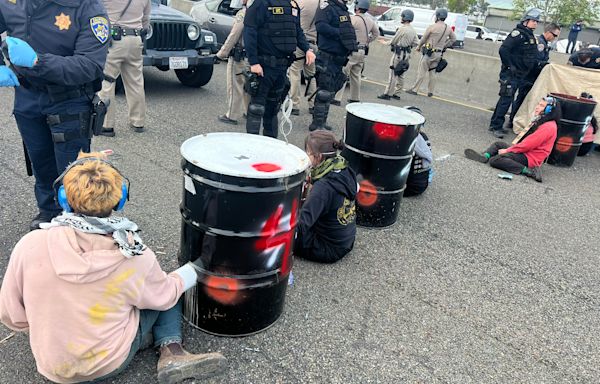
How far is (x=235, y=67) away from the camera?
21.7ft

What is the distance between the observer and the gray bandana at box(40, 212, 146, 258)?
6.37ft

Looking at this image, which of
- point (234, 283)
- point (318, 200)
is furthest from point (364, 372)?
point (318, 200)

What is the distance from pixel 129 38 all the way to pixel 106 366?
432cm

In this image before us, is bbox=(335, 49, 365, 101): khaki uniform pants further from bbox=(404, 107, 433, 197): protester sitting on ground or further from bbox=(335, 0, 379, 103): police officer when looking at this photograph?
bbox=(404, 107, 433, 197): protester sitting on ground

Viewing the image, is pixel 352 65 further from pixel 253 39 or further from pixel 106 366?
pixel 106 366

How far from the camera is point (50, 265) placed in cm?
193


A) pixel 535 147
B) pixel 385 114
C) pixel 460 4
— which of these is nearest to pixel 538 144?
pixel 535 147

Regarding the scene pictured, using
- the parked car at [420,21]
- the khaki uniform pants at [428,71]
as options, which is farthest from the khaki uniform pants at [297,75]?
the parked car at [420,21]

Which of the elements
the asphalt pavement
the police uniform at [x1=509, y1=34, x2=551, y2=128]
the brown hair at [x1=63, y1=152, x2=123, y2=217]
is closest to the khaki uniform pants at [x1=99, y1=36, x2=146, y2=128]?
the asphalt pavement

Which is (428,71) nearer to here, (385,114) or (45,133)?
(385,114)

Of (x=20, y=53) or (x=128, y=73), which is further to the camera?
(x=128, y=73)

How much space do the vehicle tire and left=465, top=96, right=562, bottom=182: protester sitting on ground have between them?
16.2 feet

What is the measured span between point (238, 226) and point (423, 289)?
1.75m

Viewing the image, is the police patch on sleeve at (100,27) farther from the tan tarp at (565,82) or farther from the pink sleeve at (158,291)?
the tan tarp at (565,82)
